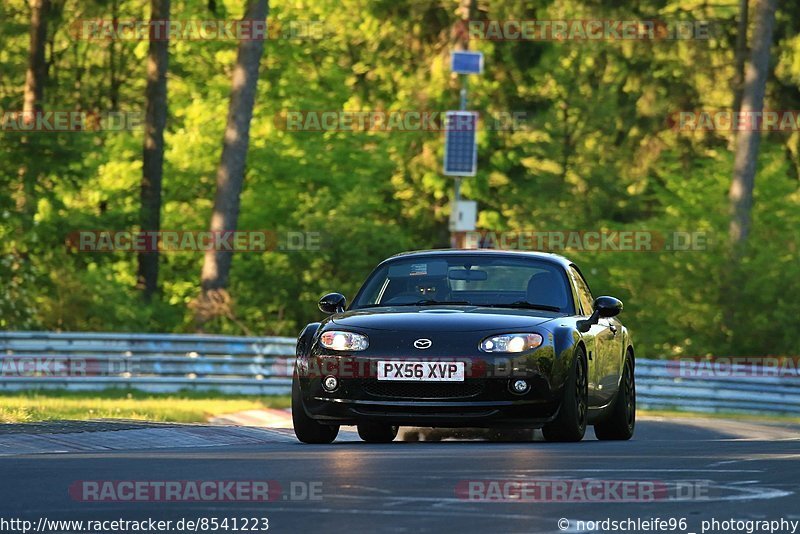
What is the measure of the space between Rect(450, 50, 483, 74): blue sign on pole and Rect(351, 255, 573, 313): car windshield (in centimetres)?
2037

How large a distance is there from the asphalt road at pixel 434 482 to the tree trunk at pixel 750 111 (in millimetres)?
30424

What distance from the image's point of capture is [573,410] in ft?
48.0

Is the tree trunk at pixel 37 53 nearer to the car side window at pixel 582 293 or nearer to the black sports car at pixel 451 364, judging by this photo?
the car side window at pixel 582 293

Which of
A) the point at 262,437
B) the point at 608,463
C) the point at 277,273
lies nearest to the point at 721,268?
the point at 277,273

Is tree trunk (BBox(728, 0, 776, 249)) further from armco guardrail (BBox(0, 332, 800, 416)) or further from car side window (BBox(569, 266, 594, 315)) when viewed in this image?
car side window (BBox(569, 266, 594, 315))

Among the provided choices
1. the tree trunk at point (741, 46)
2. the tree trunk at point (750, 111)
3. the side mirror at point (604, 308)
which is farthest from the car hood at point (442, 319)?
the tree trunk at point (741, 46)

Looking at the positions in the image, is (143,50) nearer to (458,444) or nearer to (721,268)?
(721,268)

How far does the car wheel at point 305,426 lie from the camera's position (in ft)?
49.2

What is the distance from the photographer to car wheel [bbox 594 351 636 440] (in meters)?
17.0

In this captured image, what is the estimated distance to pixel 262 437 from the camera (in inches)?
650

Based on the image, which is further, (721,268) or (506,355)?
(721,268)

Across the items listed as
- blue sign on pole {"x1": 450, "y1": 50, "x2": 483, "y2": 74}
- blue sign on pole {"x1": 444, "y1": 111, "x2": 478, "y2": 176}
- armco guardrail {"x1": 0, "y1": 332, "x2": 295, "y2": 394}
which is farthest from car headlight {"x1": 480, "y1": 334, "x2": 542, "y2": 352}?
blue sign on pole {"x1": 444, "y1": 111, "x2": 478, "y2": 176}

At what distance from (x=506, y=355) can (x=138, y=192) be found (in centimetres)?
4017

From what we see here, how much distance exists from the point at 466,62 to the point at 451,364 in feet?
75.7
